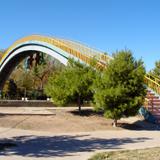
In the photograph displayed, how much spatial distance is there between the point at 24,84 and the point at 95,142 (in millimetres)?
47850

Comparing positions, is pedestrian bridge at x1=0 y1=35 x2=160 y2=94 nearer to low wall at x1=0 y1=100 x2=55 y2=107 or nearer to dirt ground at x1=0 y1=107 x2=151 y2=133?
dirt ground at x1=0 y1=107 x2=151 y2=133

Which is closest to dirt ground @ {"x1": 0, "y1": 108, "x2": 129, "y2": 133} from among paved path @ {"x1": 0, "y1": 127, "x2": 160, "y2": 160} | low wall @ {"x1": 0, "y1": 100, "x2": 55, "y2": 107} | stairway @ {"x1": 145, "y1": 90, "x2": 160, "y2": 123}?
paved path @ {"x1": 0, "y1": 127, "x2": 160, "y2": 160}

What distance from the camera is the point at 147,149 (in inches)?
662

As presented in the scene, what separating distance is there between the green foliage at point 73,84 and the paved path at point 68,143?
294 inches

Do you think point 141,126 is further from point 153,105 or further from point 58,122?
point 58,122

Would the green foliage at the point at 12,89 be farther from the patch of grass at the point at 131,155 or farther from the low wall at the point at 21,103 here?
the patch of grass at the point at 131,155

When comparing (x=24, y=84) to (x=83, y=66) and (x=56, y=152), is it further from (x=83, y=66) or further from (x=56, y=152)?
(x=56, y=152)

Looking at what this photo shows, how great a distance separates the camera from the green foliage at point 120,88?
81.8 feet

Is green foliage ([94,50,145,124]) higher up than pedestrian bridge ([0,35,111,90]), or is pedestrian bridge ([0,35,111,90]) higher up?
pedestrian bridge ([0,35,111,90])

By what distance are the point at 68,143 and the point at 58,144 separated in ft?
1.91

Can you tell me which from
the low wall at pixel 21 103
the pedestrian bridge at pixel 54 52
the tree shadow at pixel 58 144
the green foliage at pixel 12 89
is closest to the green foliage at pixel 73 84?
the pedestrian bridge at pixel 54 52

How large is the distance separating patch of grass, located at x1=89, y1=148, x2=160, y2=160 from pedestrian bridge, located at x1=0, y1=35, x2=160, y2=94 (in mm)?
13587

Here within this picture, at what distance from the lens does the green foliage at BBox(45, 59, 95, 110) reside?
99.2ft

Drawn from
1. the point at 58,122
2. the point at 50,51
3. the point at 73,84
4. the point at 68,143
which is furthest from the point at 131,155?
the point at 50,51
